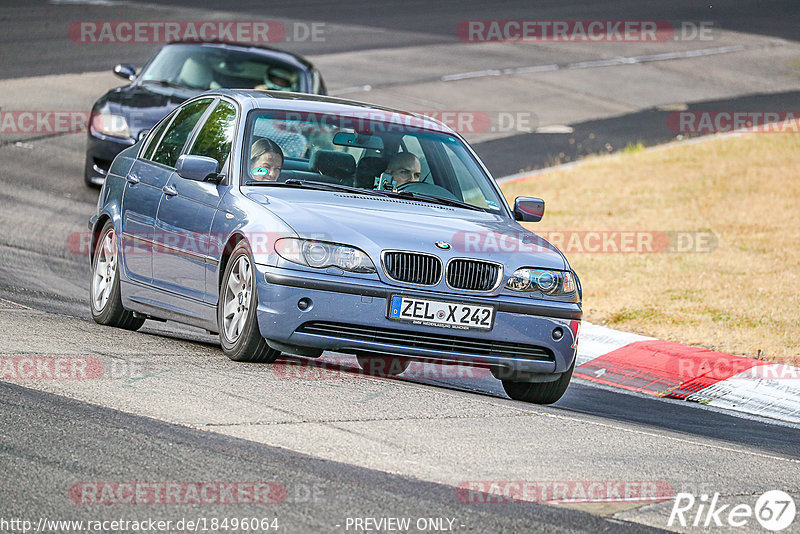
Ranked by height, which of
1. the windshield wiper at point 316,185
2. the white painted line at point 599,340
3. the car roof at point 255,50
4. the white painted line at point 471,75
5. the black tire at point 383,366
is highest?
the car roof at point 255,50

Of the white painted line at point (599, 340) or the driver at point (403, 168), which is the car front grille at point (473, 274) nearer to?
the driver at point (403, 168)

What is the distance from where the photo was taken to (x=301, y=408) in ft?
21.7

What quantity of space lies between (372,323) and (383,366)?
1970 millimetres

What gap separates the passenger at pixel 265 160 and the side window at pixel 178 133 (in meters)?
0.90

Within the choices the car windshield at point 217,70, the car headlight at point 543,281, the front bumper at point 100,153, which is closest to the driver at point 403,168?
the car headlight at point 543,281

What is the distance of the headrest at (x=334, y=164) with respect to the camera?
8.47 meters

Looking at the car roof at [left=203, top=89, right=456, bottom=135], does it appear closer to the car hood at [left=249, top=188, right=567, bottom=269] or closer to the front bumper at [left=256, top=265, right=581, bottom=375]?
the car hood at [left=249, top=188, right=567, bottom=269]

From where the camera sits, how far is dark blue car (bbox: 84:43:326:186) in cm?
1465

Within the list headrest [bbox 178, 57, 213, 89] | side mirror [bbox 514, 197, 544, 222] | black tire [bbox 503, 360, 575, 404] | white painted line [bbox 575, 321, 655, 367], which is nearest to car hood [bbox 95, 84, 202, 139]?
headrest [bbox 178, 57, 213, 89]

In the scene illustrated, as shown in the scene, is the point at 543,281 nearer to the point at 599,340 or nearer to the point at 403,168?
the point at 403,168

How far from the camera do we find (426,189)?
8727mm

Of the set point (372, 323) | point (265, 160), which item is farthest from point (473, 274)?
point (265, 160)

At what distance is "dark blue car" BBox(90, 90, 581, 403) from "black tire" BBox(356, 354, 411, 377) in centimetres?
2

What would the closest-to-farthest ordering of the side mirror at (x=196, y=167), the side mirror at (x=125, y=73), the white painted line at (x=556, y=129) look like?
1. the side mirror at (x=196, y=167)
2. the side mirror at (x=125, y=73)
3. the white painted line at (x=556, y=129)
